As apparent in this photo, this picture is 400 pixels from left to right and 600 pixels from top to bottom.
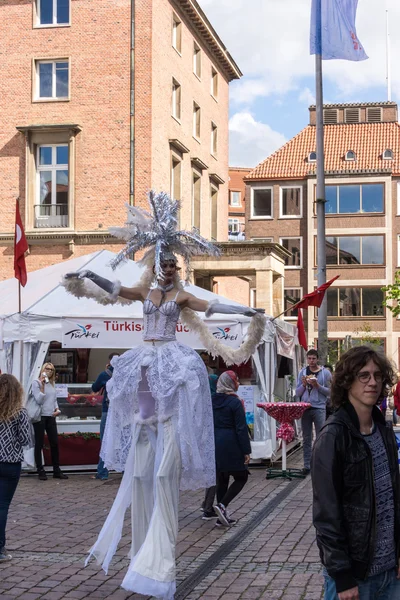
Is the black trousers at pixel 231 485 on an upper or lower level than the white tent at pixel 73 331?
lower

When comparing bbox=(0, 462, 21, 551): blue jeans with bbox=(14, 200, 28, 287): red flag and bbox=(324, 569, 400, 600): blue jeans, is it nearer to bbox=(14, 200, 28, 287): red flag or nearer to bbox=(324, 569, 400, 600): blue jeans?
bbox=(324, 569, 400, 600): blue jeans

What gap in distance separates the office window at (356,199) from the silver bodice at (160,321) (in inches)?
2033

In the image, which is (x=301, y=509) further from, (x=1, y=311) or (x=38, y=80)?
(x=38, y=80)

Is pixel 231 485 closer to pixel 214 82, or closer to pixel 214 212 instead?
pixel 214 212

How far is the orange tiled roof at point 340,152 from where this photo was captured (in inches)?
2338

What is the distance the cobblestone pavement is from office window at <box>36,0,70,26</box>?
23108mm

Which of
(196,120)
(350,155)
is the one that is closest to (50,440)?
(196,120)

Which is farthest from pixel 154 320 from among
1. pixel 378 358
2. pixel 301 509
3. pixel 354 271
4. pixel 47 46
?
pixel 354 271

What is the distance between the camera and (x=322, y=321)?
69.2ft

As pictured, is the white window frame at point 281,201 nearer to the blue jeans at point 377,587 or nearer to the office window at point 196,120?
the office window at point 196,120

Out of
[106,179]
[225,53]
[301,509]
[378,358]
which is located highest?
[225,53]

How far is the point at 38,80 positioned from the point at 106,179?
4203 millimetres

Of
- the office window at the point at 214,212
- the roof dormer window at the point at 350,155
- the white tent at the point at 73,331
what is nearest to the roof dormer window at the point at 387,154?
the roof dormer window at the point at 350,155

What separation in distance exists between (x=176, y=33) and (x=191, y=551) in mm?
29699
